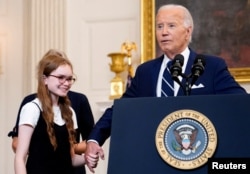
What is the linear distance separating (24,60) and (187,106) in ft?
15.4

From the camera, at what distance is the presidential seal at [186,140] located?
2.04 metres

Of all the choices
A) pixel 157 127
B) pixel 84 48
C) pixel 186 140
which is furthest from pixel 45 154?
pixel 84 48

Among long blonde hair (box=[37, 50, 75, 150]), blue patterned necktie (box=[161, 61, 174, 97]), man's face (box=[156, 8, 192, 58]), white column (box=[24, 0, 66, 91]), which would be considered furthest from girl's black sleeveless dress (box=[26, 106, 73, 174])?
white column (box=[24, 0, 66, 91])

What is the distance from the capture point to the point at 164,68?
114 inches

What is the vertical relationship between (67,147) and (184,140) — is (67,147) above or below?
below

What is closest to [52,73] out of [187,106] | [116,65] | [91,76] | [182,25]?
[182,25]

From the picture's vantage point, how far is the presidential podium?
205cm

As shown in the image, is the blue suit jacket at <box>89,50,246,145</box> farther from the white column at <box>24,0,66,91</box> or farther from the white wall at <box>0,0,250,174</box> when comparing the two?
the white column at <box>24,0,66,91</box>

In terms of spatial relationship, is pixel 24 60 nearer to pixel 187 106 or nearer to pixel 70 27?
pixel 70 27

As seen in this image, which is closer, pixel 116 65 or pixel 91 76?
pixel 116 65

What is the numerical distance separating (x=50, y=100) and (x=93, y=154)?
401 millimetres

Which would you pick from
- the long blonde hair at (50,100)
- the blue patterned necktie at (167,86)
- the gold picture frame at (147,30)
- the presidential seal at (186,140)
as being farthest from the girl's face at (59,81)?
the gold picture frame at (147,30)

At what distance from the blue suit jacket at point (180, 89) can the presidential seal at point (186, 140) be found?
56 cm

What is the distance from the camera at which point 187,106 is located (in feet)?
6.87
